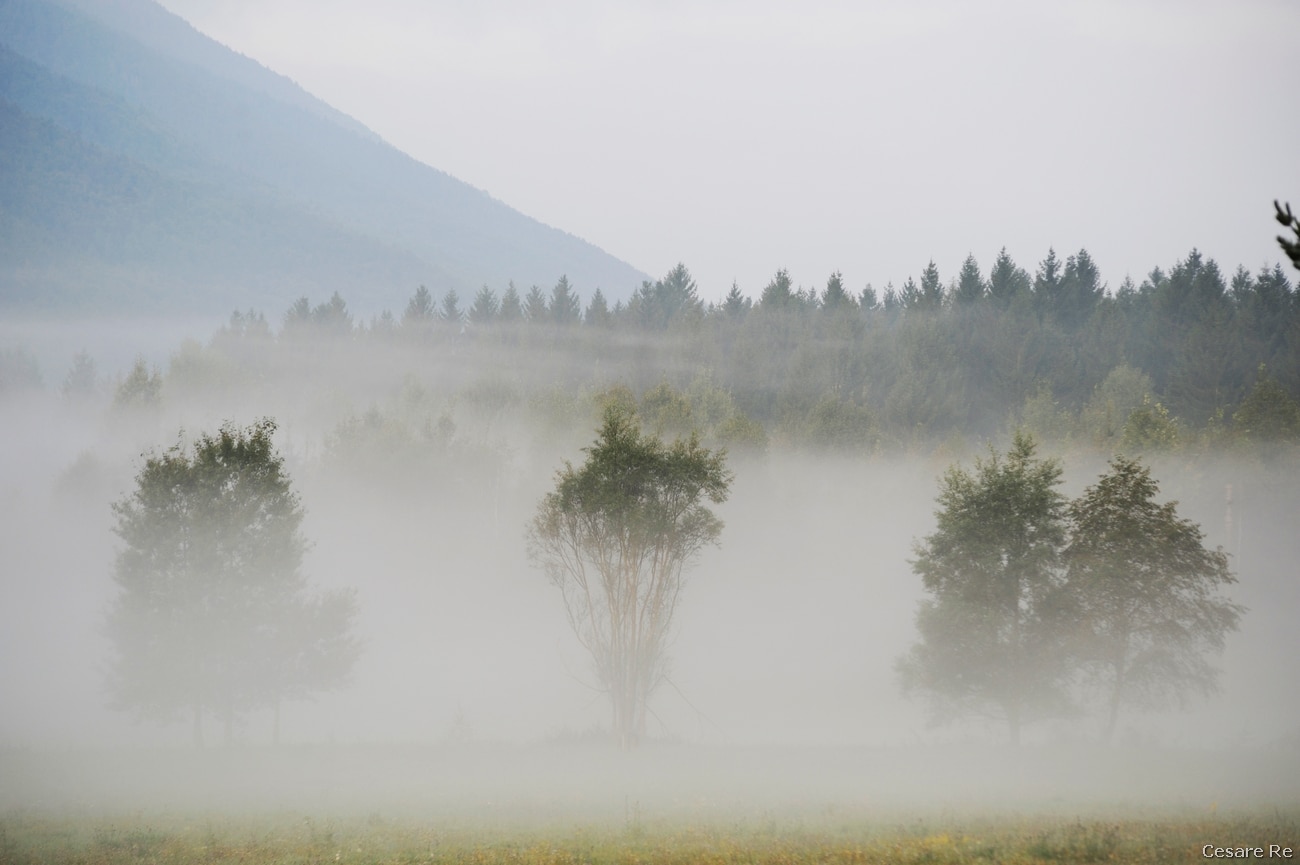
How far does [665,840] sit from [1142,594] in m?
23.7

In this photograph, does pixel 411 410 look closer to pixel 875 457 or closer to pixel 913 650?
pixel 875 457

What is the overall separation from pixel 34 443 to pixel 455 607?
257 feet

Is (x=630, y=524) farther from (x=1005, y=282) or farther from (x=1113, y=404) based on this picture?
(x=1005, y=282)

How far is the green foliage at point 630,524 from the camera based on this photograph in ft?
110

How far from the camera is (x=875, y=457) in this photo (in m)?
89.9

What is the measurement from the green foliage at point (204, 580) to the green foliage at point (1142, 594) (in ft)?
107

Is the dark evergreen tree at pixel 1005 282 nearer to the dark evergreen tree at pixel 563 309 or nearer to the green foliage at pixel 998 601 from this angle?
the dark evergreen tree at pixel 563 309

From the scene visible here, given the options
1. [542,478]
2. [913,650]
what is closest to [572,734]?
[913,650]

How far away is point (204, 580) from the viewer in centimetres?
3503

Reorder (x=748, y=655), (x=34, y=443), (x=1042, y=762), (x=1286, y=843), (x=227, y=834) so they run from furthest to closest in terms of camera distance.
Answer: (x=34, y=443), (x=748, y=655), (x=1042, y=762), (x=227, y=834), (x=1286, y=843)

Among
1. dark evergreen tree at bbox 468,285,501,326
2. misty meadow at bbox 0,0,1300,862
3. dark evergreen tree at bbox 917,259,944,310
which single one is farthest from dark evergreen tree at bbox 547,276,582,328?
dark evergreen tree at bbox 917,259,944,310

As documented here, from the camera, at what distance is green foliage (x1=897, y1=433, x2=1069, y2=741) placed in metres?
32.8

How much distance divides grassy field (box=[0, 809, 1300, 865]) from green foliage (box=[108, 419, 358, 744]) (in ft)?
48.3

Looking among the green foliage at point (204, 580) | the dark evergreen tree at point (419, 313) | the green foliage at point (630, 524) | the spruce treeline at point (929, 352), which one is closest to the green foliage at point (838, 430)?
the spruce treeline at point (929, 352)
